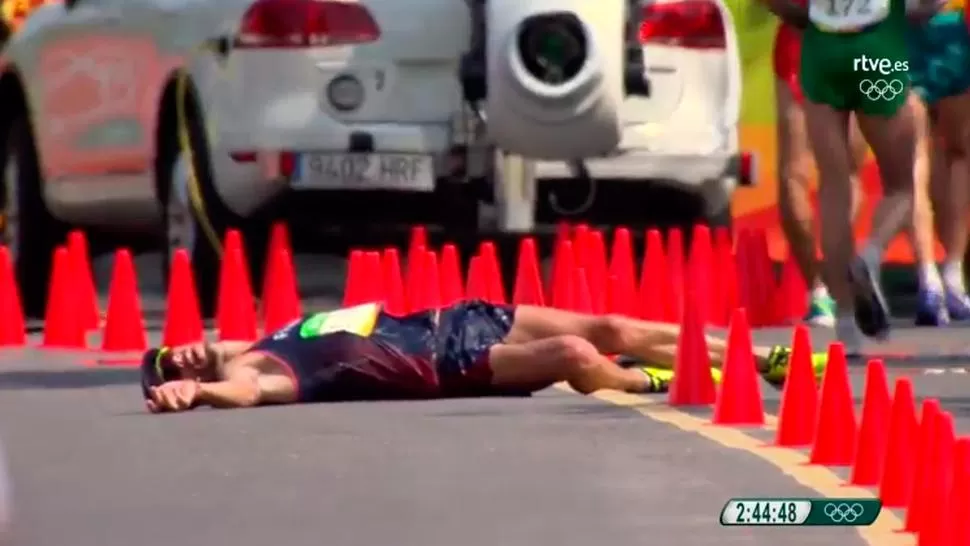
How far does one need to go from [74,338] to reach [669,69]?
2791mm

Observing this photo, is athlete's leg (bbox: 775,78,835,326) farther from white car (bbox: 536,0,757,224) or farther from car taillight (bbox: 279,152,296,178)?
car taillight (bbox: 279,152,296,178)

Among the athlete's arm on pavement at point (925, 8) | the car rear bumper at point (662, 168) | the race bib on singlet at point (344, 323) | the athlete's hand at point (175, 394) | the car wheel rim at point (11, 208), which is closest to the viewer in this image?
the athlete's hand at point (175, 394)

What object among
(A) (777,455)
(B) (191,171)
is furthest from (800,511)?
(B) (191,171)

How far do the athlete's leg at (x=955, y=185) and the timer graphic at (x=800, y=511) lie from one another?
24.1 ft

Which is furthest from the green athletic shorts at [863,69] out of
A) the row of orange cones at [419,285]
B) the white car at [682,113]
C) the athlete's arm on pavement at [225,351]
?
the athlete's arm on pavement at [225,351]

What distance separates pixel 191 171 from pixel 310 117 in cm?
78

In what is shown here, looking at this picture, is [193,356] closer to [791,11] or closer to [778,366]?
[778,366]

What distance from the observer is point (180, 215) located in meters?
15.5

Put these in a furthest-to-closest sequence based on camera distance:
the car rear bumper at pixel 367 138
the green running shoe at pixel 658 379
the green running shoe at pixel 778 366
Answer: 1. the car rear bumper at pixel 367 138
2. the green running shoe at pixel 658 379
3. the green running shoe at pixel 778 366

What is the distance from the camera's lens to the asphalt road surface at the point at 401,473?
809 centimetres

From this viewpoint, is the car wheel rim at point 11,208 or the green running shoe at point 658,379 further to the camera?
the car wheel rim at point 11,208

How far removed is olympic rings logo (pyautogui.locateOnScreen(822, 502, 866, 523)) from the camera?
8.11 metres

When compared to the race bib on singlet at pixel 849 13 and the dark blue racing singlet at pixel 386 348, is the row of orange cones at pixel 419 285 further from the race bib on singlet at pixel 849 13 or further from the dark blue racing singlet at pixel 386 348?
the dark blue racing singlet at pixel 386 348

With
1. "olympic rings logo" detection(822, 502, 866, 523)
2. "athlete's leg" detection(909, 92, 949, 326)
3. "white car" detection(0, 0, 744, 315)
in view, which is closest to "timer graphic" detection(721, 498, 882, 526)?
"olympic rings logo" detection(822, 502, 866, 523)
